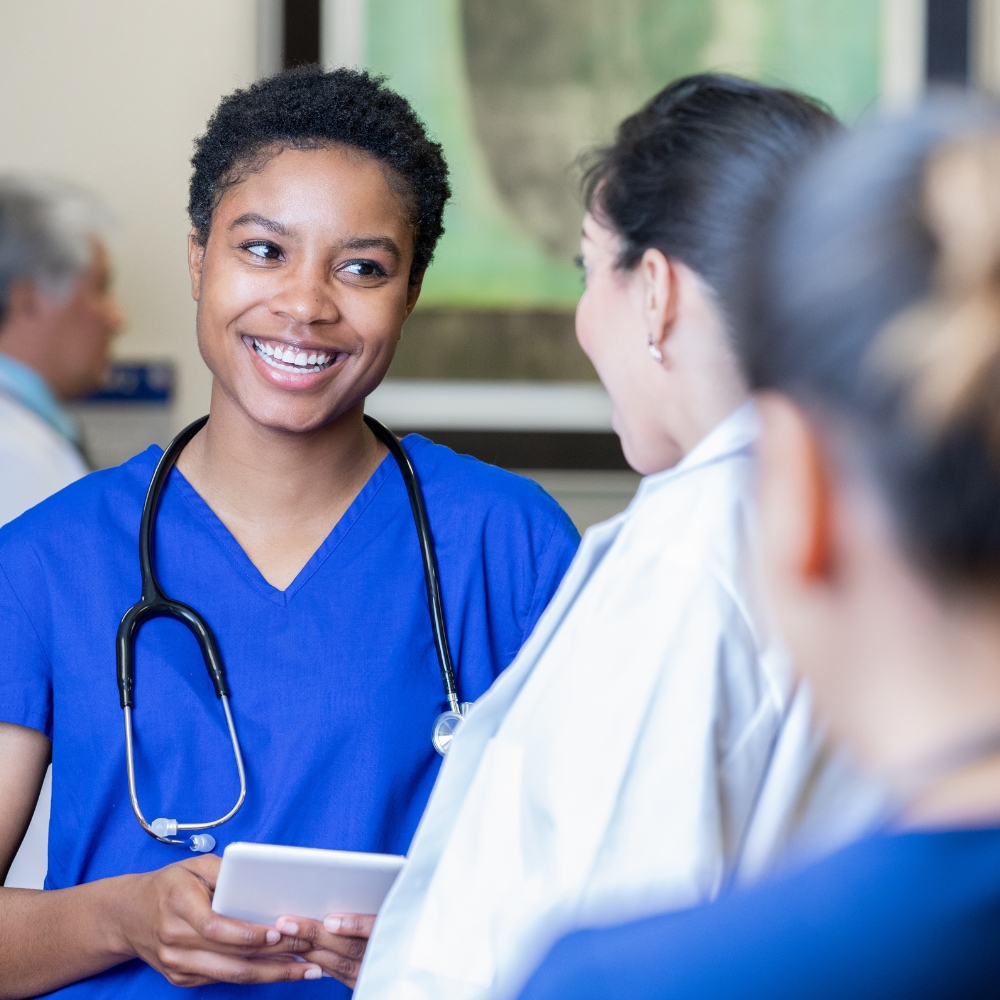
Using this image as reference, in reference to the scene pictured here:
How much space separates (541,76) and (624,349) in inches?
64.3

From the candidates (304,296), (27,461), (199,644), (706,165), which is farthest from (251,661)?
(27,461)

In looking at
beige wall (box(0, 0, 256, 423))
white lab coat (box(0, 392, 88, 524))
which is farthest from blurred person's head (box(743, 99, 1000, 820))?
beige wall (box(0, 0, 256, 423))

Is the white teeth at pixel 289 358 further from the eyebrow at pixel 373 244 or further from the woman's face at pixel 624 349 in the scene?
the woman's face at pixel 624 349

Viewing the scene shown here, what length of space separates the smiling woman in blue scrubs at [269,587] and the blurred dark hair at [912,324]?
681 millimetres

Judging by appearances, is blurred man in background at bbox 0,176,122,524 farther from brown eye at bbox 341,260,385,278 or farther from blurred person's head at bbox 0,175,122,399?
brown eye at bbox 341,260,385,278

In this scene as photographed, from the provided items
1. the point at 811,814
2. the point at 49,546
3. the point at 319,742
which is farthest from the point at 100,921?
the point at 811,814

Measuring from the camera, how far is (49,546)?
41.3 inches

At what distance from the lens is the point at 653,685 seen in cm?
69

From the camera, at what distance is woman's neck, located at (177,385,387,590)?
1.10 m

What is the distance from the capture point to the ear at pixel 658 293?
810 mm

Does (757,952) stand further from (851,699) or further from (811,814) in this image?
(811,814)

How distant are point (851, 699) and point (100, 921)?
2.41ft

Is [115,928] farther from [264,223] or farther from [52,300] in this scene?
[52,300]

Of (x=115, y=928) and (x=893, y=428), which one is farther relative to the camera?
(x=115, y=928)
